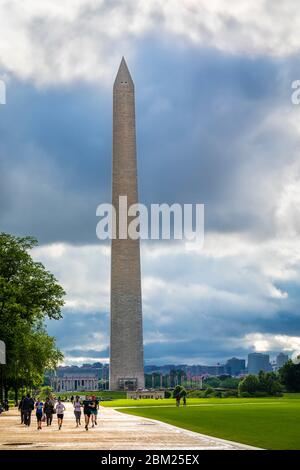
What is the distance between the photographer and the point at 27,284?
72.3m

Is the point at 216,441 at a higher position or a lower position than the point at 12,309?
lower

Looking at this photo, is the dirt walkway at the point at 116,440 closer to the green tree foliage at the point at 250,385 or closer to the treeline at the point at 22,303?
the treeline at the point at 22,303

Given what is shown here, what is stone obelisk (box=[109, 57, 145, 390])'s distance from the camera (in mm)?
125375

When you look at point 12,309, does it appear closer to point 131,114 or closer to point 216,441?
point 216,441

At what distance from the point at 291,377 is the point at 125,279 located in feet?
98.9

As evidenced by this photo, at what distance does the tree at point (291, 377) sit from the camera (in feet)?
427

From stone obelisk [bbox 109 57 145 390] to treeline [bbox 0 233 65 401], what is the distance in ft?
161

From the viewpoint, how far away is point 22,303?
71250mm

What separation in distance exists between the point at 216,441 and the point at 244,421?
14837 mm

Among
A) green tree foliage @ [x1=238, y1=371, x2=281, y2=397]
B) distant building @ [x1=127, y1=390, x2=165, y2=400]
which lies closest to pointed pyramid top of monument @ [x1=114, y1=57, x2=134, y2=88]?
distant building @ [x1=127, y1=390, x2=165, y2=400]

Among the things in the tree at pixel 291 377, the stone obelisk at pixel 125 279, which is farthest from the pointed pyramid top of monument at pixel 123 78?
the tree at pixel 291 377

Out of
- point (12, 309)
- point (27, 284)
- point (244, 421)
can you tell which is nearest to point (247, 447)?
point (244, 421)

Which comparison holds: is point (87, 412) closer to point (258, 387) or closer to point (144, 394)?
point (258, 387)

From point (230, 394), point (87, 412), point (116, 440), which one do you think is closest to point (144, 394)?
point (230, 394)
